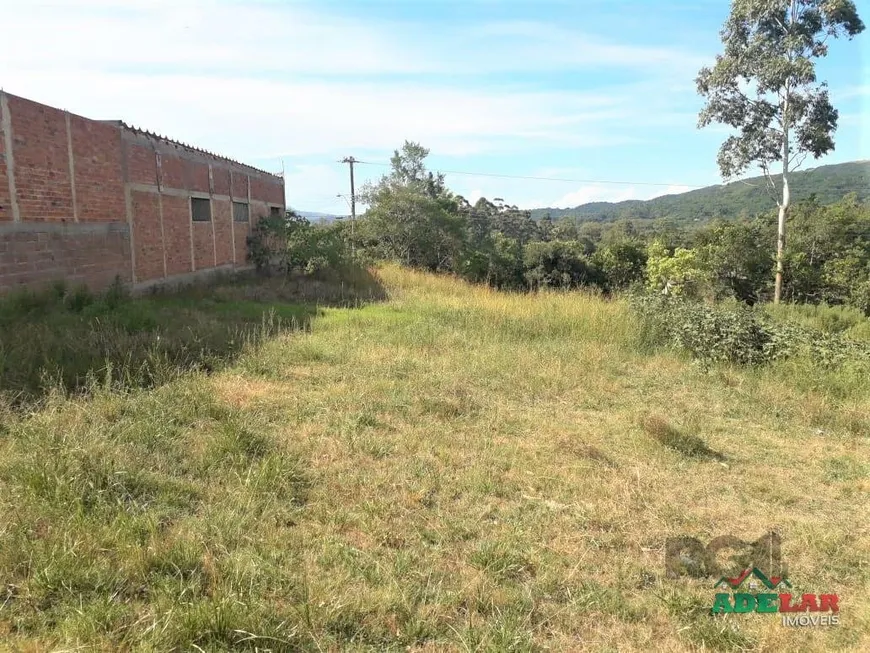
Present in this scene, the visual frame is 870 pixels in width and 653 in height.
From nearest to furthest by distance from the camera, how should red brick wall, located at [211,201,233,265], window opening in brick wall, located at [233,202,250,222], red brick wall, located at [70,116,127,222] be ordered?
red brick wall, located at [70,116,127,222], red brick wall, located at [211,201,233,265], window opening in brick wall, located at [233,202,250,222]

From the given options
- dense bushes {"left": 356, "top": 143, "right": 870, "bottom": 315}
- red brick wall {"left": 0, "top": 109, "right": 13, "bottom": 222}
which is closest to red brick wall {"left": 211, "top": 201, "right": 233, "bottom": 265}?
red brick wall {"left": 0, "top": 109, "right": 13, "bottom": 222}

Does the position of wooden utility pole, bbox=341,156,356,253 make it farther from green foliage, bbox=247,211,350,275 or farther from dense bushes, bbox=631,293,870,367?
dense bushes, bbox=631,293,870,367

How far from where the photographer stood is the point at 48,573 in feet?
7.75

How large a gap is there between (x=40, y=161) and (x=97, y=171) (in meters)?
1.45

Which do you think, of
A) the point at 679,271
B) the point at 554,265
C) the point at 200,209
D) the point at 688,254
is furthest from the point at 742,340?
the point at 554,265

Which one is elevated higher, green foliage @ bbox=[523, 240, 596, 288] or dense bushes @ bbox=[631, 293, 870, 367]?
green foliage @ bbox=[523, 240, 596, 288]

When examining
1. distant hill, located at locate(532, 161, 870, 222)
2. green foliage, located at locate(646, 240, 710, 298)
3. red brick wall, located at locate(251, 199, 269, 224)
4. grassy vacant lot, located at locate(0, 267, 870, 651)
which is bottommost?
grassy vacant lot, located at locate(0, 267, 870, 651)

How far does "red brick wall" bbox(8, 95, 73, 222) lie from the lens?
7316 millimetres

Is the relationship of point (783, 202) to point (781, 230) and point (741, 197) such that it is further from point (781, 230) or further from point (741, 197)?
point (741, 197)

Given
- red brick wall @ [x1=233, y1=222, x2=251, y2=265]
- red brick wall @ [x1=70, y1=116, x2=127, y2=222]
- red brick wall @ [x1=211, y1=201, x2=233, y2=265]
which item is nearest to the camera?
red brick wall @ [x1=70, y1=116, x2=127, y2=222]

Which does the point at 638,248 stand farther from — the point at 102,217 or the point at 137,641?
the point at 137,641

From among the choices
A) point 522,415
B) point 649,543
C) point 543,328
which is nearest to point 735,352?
point 543,328

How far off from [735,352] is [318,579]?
7.37 metres

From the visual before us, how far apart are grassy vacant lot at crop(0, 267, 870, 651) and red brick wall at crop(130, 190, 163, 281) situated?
16.7 ft
